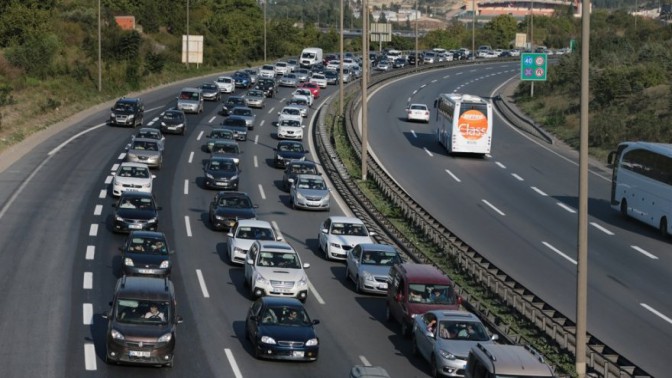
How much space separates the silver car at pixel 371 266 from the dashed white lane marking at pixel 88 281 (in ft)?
26.1

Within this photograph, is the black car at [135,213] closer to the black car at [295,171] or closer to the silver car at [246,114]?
the black car at [295,171]

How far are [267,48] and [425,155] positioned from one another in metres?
88.2

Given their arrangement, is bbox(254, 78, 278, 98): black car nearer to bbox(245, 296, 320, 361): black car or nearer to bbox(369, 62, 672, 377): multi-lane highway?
bbox(369, 62, 672, 377): multi-lane highway

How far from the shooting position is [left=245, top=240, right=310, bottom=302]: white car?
33.5m

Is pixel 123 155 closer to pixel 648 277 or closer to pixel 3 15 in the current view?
pixel 648 277

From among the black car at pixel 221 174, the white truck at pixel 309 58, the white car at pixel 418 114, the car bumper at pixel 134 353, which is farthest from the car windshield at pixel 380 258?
the white truck at pixel 309 58

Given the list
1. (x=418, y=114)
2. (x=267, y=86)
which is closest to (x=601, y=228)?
(x=418, y=114)

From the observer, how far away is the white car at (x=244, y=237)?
3819 cm

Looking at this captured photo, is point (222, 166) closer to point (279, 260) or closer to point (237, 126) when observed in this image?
point (237, 126)

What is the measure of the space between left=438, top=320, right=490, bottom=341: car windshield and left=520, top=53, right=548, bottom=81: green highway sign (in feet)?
219

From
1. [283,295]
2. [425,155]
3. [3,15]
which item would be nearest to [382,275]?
[283,295]

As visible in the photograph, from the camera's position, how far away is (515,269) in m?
40.1

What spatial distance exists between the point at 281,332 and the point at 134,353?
362cm

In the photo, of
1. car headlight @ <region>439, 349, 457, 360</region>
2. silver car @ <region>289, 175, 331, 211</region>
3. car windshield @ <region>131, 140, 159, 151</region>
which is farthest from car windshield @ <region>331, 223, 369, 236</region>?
car windshield @ <region>131, 140, 159, 151</region>
